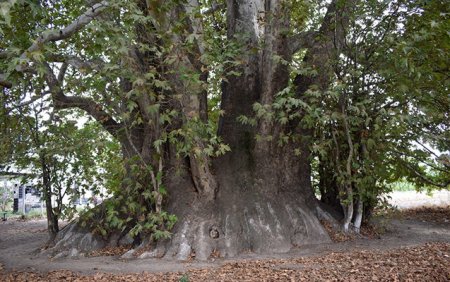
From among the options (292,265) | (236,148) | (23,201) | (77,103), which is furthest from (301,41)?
(23,201)

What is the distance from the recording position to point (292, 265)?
542 centimetres

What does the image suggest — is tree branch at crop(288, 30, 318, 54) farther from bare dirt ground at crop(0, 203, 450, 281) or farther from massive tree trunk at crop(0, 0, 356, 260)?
bare dirt ground at crop(0, 203, 450, 281)

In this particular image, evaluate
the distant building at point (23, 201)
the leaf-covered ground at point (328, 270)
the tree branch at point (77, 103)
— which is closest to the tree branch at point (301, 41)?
the tree branch at point (77, 103)

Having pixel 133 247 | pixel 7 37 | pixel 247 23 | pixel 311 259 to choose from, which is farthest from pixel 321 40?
pixel 7 37

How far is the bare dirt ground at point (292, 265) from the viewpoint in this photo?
4.59m

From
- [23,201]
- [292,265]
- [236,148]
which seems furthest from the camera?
[23,201]

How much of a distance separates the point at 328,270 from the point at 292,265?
2.18 ft

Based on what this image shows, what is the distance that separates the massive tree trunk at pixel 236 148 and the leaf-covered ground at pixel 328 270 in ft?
3.52

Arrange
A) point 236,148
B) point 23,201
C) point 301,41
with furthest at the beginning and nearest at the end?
point 23,201 → point 301,41 → point 236,148

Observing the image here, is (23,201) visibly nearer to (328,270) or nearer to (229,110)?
(229,110)

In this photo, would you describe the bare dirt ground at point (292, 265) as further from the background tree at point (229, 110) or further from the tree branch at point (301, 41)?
the tree branch at point (301, 41)

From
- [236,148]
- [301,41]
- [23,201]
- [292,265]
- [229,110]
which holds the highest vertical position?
[301,41]

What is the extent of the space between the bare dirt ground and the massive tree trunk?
51 cm

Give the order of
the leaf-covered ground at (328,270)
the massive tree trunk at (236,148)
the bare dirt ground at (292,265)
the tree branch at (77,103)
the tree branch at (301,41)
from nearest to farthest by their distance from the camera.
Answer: the leaf-covered ground at (328,270) → the bare dirt ground at (292,265) → the massive tree trunk at (236,148) → the tree branch at (77,103) → the tree branch at (301,41)
